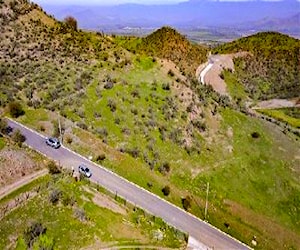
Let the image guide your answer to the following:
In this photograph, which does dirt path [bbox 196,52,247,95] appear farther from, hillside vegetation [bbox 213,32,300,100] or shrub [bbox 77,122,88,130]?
shrub [bbox 77,122,88,130]

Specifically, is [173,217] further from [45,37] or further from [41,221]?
[45,37]

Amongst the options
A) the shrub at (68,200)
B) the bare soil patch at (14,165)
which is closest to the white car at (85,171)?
the bare soil patch at (14,165)

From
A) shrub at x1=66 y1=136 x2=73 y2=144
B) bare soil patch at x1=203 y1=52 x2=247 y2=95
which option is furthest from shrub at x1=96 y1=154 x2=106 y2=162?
bare soil patch at x1=203 y1=52 x2=247 y2=95

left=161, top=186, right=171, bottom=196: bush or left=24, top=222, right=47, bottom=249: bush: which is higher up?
left=24, top=222, right=47, bottom=249: bush

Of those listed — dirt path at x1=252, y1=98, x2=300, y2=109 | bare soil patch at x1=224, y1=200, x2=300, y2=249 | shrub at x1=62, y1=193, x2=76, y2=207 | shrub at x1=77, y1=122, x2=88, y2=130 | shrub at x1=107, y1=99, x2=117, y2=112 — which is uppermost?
shrub at x1=107, y1=99, x2=117, y2=112

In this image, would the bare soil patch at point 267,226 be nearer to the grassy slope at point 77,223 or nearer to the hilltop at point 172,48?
the grassy slope at point 77,223

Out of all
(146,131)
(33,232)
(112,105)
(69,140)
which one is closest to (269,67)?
(112,105)
